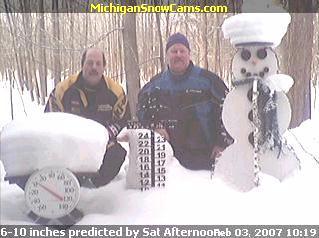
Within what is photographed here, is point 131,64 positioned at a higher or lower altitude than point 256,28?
lower

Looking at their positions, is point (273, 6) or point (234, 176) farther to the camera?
point (234, 176)

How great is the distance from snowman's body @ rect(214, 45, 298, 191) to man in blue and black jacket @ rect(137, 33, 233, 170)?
2.4 inches

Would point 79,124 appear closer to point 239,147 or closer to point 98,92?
point 98,92

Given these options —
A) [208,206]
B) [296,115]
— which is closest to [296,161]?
[296,115]

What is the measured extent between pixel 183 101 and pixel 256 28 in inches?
15.4

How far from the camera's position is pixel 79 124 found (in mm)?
1757

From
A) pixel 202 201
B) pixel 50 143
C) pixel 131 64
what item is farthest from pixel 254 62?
pixel 50 143

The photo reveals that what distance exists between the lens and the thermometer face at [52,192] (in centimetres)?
175

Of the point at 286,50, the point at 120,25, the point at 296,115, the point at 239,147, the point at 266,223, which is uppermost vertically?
the point at 120,25

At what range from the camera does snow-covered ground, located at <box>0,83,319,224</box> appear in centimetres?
180

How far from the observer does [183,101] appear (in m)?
1.80

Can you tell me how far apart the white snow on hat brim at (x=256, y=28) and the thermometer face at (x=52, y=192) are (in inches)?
32.3

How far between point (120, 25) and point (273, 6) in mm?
585

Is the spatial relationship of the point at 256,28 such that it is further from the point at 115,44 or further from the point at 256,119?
the point at 115,44
